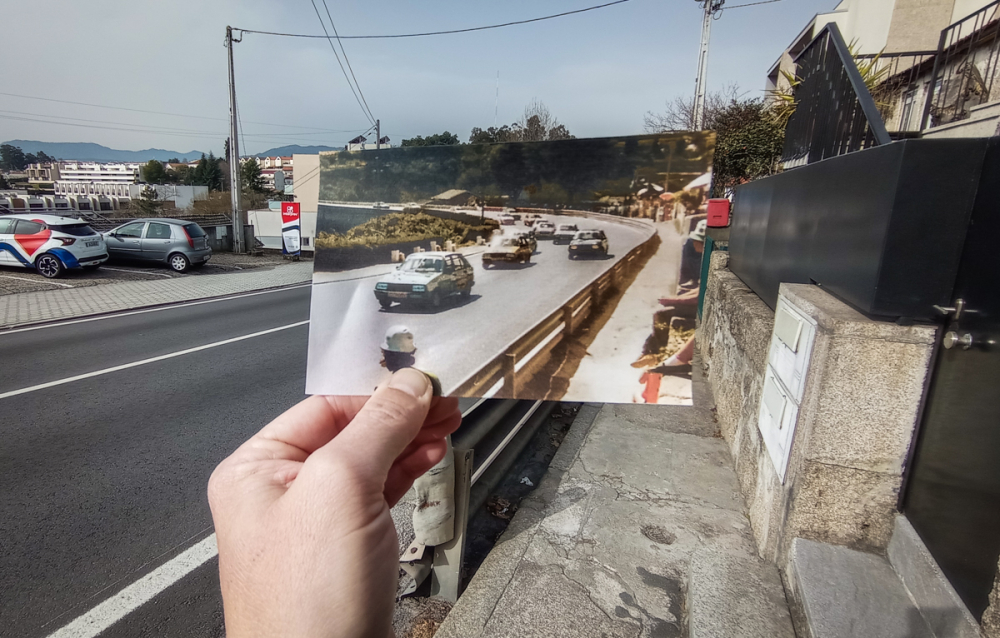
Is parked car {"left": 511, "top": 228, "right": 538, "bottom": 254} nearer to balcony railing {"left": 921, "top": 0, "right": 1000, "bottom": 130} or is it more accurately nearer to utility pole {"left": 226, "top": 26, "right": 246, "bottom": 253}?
A: balcony railing {"left": 921, "top": 0, "right": 1000, "bottom": 130}

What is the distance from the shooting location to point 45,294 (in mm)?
10852

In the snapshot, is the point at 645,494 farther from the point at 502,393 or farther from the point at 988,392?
the point at 502,393

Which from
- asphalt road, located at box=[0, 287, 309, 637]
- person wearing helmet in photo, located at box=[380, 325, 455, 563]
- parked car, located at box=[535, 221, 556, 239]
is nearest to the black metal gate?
parked car, located at box=[535, 221, 556, 239]

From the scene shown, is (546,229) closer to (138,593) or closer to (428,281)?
(428,281)

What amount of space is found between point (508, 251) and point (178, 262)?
16.5 m

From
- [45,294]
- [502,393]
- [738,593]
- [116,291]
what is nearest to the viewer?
[502,393]

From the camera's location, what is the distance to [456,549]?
8.59ft

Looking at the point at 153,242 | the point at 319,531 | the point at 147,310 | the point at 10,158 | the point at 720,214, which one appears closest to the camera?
the point at 319,531

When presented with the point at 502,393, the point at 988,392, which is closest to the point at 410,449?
the point at 502,393

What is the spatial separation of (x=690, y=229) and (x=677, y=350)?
276 millimetres

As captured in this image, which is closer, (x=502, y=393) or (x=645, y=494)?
(x=502, y=393)

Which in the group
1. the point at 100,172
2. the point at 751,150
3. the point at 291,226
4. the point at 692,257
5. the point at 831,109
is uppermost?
the point at 100,172

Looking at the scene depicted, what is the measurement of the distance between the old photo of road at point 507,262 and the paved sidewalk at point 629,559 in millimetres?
1672

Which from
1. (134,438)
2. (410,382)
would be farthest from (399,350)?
(134,438)
